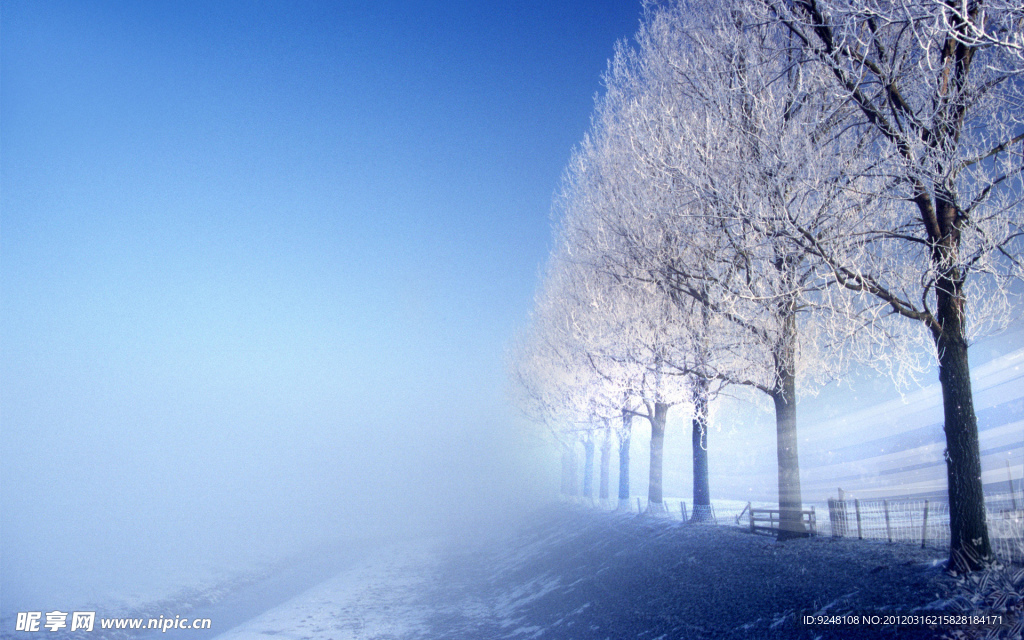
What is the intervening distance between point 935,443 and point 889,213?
28.1 meters

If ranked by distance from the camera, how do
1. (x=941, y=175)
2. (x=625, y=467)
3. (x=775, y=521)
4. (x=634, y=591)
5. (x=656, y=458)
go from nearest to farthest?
(x=941, y=175), (x=634, y=591), (x=775, y=521), (x=656, y=458), (x=625, y=467)

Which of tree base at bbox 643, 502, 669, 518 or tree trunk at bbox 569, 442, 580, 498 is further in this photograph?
tree trunk at bbox 569, 442, 580, 498

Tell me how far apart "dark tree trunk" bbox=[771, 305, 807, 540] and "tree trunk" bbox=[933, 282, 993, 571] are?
119 inches

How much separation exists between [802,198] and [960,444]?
12.5 feet

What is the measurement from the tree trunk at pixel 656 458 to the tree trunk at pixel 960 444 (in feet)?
33.8

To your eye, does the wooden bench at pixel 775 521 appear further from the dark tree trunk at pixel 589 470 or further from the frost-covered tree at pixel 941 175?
the dark tree trunk at pixel 589 470

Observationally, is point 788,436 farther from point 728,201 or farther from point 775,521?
point 728,201

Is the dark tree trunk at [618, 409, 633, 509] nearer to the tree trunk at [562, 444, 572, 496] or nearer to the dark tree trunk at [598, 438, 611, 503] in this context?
the dark tree trunk at [598, 438, 611, 503]

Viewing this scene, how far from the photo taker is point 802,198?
680 centimetres

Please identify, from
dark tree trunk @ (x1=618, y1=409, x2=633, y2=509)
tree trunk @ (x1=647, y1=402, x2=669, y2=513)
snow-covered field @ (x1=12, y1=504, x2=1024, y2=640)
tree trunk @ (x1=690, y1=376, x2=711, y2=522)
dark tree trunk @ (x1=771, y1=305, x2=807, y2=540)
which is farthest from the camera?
dark tree trunk @ (x1=618, y1=409, x2=633, y2=509)

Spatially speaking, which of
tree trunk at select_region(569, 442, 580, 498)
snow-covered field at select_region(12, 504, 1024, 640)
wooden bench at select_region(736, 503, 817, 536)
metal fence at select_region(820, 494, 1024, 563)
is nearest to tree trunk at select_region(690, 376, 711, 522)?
snow-covered field at select_region(12, 504, 1024, 640)

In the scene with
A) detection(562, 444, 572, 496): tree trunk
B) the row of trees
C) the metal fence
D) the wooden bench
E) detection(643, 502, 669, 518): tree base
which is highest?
the row of trees

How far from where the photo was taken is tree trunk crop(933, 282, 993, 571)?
577 centimetres

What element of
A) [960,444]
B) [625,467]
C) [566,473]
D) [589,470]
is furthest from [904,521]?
[566,473]
